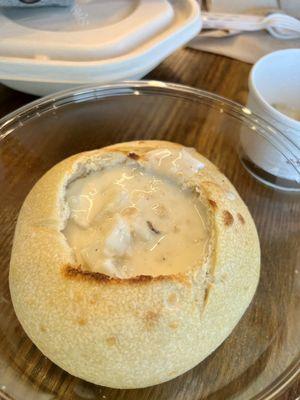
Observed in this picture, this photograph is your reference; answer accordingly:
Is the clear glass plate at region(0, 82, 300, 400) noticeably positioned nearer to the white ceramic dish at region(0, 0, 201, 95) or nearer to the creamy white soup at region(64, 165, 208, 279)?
the white ceramic dish at region(0, 0, 201, 95)

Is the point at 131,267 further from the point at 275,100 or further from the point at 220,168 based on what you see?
the point at 275,100

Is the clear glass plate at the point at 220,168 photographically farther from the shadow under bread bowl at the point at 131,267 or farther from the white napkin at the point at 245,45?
the white napkin at the point at 245,45

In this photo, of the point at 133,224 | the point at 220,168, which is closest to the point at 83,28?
the point at 220,168

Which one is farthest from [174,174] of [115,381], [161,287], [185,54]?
[185,54]

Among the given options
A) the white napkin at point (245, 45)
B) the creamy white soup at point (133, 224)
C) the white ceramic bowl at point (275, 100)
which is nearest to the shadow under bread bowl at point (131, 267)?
the creamy white soup at point (133, 224)

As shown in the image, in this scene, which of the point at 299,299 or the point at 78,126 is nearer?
the point at 299,299

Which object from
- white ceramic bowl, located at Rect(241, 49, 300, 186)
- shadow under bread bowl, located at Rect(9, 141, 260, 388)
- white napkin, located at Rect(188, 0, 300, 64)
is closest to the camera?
shadow under bread bowl, located at Rect(9, 141, 260, 388)

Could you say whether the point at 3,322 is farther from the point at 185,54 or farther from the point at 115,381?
the point at 185,54

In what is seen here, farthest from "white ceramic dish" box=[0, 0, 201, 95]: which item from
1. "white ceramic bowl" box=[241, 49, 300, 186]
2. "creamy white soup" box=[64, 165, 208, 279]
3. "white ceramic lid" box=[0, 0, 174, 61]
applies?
"creamy white soup" box=[64, 165, 208, 279]
